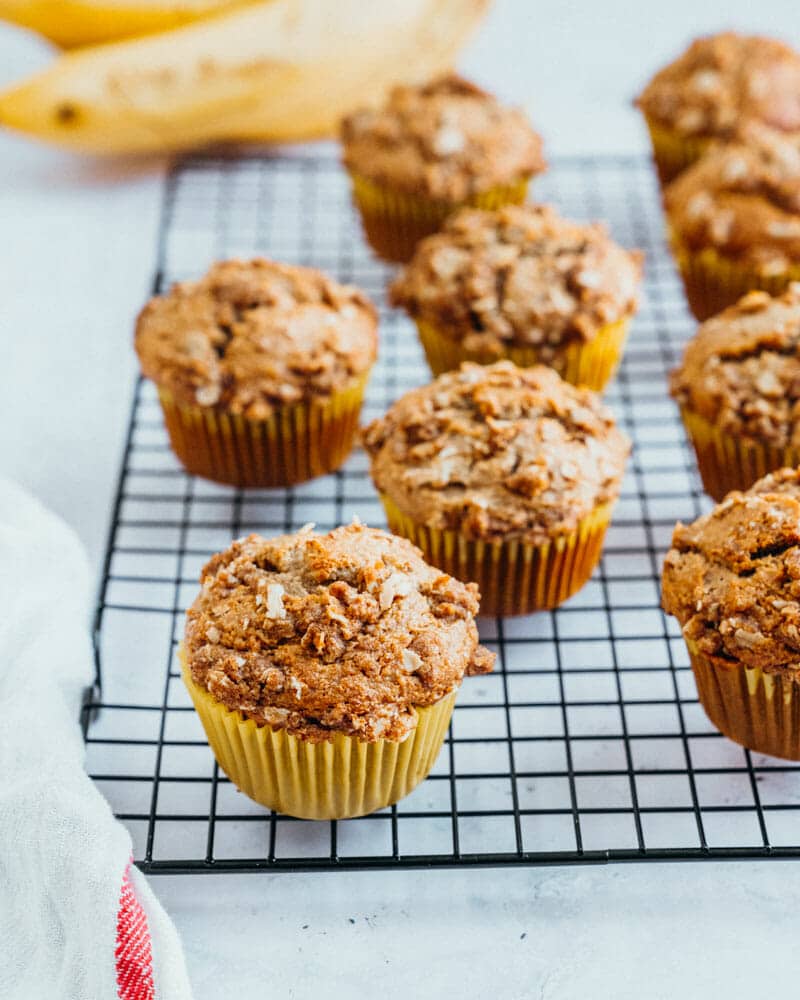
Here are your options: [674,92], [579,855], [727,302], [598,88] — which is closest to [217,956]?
[579,855]

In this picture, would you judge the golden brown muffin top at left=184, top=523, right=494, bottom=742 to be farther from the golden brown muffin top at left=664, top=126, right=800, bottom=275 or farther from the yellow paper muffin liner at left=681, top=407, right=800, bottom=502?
the golden brown muffin top at left=664, top=126, right=800, bottom=275

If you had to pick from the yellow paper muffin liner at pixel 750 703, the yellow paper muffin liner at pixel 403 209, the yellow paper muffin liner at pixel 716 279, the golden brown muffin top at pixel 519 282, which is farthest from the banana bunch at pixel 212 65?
the yellow paper muffin liner at pixel 750 703

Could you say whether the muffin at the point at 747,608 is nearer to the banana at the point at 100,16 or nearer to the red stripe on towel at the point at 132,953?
the red stripe on towel at the point at 132,953

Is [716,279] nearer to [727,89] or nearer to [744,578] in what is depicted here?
[727,89]

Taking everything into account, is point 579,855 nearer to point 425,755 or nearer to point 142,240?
point 425,755

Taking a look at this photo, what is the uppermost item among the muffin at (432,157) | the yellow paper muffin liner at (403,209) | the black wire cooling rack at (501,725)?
the muffin at (432,157)

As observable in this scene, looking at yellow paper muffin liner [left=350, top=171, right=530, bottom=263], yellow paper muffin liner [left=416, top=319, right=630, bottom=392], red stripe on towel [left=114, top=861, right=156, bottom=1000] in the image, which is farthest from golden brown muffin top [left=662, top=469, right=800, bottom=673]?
yellow paper muffin liner [left=350, top=171, right=530, bottom=263]

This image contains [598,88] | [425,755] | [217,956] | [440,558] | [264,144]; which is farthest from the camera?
[598,88]
